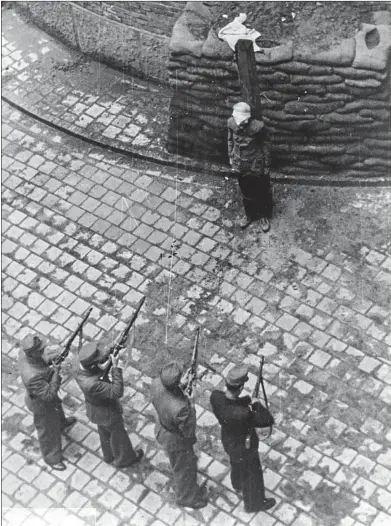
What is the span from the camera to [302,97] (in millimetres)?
12562

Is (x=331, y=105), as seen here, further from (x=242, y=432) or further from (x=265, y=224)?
(x=242, y=432)

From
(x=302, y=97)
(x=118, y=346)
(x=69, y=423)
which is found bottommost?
(x=69, y=423)

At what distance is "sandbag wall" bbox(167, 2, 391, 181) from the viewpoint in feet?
40.6

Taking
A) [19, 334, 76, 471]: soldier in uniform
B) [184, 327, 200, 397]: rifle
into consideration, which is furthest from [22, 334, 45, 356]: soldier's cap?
[184, 327, 200, 397]: rifle

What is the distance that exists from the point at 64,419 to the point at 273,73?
460 centimetres

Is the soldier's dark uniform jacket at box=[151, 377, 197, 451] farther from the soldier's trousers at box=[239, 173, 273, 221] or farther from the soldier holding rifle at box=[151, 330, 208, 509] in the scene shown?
the soldier's trousers at box=[239, 173, 273, 221]

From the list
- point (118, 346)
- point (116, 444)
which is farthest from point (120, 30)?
point (116, 444)

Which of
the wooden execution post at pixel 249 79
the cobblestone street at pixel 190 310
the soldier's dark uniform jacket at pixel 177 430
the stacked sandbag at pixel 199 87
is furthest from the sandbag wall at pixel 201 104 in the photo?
the soldier's dark uniform jacket at pixel 177 430

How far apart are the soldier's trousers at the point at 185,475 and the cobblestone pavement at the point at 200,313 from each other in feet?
0.54

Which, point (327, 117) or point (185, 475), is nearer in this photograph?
point (185, 475)

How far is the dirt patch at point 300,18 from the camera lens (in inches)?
509

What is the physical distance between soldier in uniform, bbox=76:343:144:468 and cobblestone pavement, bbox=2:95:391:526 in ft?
0.56

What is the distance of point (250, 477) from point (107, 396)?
5.00ft

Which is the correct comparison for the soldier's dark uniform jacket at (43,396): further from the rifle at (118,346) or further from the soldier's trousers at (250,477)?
Answer: the soldier's trousers at (250,477)
